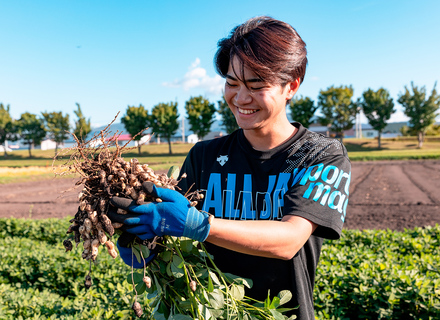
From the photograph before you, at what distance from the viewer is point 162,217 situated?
127 centimetres

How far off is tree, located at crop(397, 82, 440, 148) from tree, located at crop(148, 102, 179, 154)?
104 feet

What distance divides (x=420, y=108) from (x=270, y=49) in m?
50.2

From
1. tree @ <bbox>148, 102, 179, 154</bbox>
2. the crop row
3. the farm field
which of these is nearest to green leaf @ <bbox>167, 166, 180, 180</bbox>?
the crop row

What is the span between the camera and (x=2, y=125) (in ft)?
163

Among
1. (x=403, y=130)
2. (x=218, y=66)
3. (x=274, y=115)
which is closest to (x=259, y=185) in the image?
(x=274, y=115)

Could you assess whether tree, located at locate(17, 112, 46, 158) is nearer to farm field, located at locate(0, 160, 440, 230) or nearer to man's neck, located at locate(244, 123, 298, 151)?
farm field, located at locate(0, 160, 440, 230)

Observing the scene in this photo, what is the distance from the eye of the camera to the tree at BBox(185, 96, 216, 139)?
1816 inches

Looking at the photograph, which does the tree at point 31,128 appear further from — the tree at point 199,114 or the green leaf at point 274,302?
the green leaf at point 274,302

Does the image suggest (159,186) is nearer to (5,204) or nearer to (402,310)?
(402,310)

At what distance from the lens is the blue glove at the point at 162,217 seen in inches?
48.7

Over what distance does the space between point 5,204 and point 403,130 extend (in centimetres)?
6228

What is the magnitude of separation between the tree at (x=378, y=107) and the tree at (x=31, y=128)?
48.0 meters

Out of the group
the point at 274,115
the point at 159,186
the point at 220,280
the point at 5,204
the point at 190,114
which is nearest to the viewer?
the point at 159,186

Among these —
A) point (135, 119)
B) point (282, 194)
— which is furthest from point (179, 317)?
point (135, 119)
